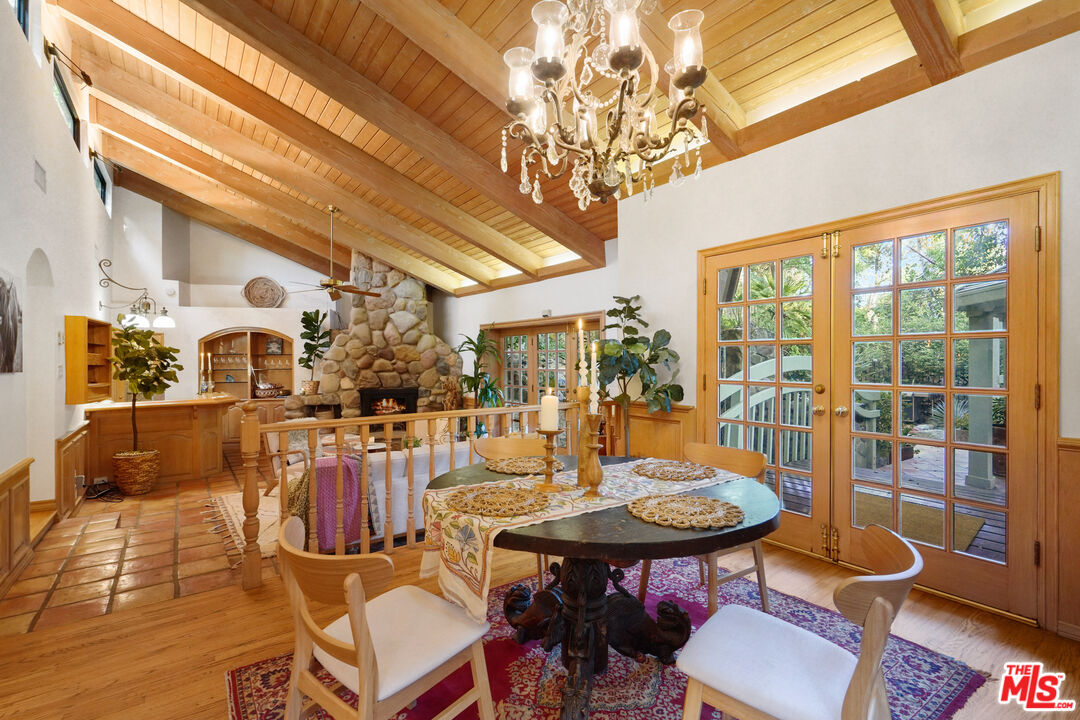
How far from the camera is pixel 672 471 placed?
2082 mm

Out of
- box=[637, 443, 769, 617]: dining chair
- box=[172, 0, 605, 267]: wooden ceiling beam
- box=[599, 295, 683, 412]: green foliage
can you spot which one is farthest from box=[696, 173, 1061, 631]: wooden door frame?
box=[172, 0, 605, 267]: wooden ceiling beam

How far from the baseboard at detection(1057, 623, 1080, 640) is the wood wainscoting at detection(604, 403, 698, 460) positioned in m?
1.99

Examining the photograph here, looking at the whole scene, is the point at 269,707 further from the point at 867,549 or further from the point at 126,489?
the point at 126,489

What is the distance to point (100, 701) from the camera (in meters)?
1.77

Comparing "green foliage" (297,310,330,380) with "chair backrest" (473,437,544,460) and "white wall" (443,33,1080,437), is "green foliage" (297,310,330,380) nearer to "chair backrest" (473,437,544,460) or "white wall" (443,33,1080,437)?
"white wall" (443,33,1080,437)

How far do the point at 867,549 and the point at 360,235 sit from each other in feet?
24.8

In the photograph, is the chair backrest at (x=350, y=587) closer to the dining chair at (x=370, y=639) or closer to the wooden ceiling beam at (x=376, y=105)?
the dining chair at (x=370, y=639)

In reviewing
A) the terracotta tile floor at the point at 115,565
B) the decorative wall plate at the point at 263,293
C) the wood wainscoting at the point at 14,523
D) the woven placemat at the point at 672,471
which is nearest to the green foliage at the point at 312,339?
the decorative wall plate at the point at 263,293

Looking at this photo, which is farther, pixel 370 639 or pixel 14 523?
pixel 14 523

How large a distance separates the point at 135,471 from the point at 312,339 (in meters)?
4.25

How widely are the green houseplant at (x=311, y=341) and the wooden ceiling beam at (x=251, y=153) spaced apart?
307cm

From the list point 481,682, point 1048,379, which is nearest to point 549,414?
point 481,682

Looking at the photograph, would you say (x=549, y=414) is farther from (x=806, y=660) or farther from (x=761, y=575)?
(x=761, y=575)

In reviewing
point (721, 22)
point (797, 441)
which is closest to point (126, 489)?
point (797, 441)
